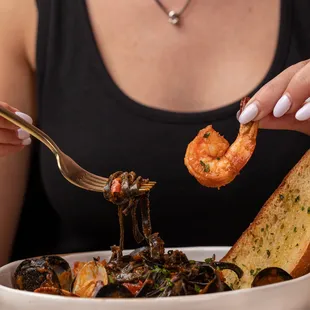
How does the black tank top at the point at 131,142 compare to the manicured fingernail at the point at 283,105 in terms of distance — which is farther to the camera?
the black tank top at the point at 131,142

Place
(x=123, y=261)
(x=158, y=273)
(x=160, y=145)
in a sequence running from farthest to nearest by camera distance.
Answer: (x=160, y=145)
(x=123, y=261)
(x=158, y=273)

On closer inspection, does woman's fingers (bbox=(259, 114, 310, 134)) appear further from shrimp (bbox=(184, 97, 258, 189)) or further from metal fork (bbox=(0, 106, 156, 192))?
metal fork (bbox=(0, 106, 156, 192))

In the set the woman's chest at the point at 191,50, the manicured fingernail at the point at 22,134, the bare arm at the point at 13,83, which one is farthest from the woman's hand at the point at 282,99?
the bare arm at the point at 13,83

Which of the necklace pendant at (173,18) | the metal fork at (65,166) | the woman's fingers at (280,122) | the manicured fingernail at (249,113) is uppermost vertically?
the necklace pendant at (173,18)

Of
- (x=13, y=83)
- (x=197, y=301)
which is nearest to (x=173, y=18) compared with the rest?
(x=13, y=83)

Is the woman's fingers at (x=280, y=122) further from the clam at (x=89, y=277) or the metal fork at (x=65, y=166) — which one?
the clam at (x=89, y=277)

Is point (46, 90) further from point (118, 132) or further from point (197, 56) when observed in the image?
point (197, 56)

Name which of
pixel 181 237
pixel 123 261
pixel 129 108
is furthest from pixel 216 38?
pixel 123 261

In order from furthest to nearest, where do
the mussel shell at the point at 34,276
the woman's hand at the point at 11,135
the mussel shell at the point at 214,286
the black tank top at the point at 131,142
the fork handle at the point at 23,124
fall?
the black tank top at the point at 131,142
the woman's hand at the point at 11,135
the fork handle at the point at 23,124
the mussel shell at the point at 34,276
the mussel shell at the point at 214,286
